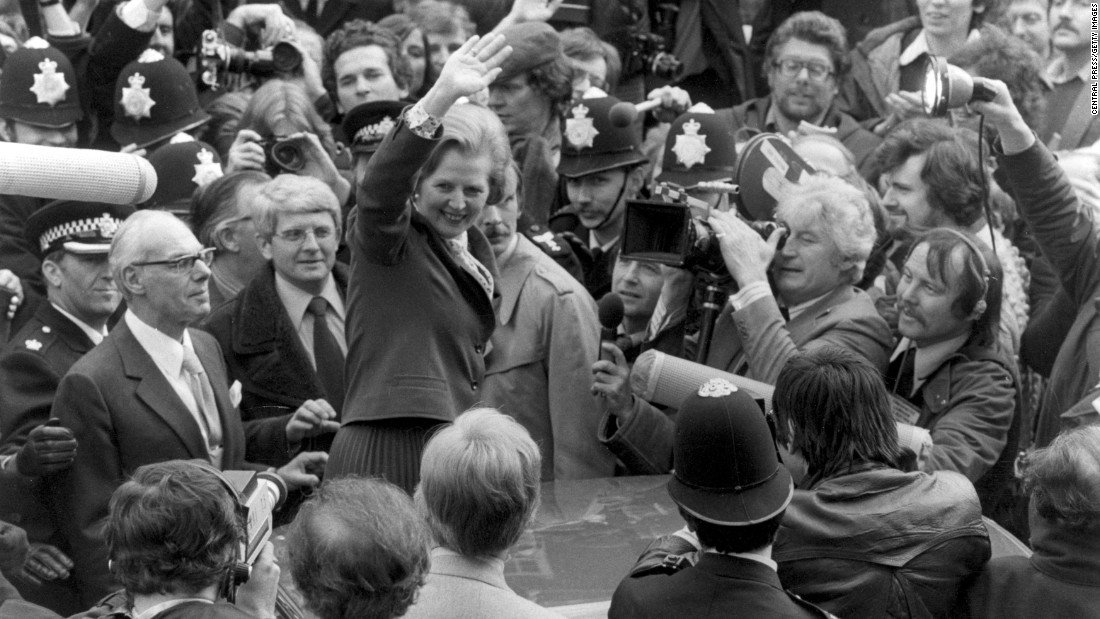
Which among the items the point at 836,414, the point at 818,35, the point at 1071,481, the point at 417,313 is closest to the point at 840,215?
the point at 417,313

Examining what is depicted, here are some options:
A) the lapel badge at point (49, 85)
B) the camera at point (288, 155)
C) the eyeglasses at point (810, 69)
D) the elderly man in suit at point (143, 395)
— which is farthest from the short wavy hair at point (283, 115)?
the eyeglasses at point (810, 69)

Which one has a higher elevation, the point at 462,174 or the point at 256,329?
the point at 462,174

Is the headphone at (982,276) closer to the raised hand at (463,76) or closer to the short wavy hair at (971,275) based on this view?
the short wavy hair at (971,275)

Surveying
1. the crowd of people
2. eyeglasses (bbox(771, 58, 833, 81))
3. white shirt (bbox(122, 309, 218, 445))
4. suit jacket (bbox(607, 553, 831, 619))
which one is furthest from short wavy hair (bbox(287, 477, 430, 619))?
eyeglasses (bbox(771, 58, 833, 81))

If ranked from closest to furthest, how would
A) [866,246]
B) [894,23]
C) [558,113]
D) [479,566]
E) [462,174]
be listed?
[479,566]
[462,174]
[866,246]
[558,113]
[894,23]

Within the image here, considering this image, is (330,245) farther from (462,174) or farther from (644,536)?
(644,536)

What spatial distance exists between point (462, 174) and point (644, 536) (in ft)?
3.35

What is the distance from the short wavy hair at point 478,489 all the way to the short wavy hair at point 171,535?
369 millimetres

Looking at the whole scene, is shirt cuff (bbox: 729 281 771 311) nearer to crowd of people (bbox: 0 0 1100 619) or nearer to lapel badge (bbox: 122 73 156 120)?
crowd of people (bbox: 0 0 1100 619)

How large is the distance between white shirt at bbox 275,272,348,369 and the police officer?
1.62 ft

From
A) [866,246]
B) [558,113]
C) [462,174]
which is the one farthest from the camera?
[558,113]

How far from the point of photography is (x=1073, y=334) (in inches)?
183

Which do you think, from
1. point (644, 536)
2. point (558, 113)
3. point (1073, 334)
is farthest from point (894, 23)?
point (644, 536)

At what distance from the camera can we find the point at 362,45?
250 inches
